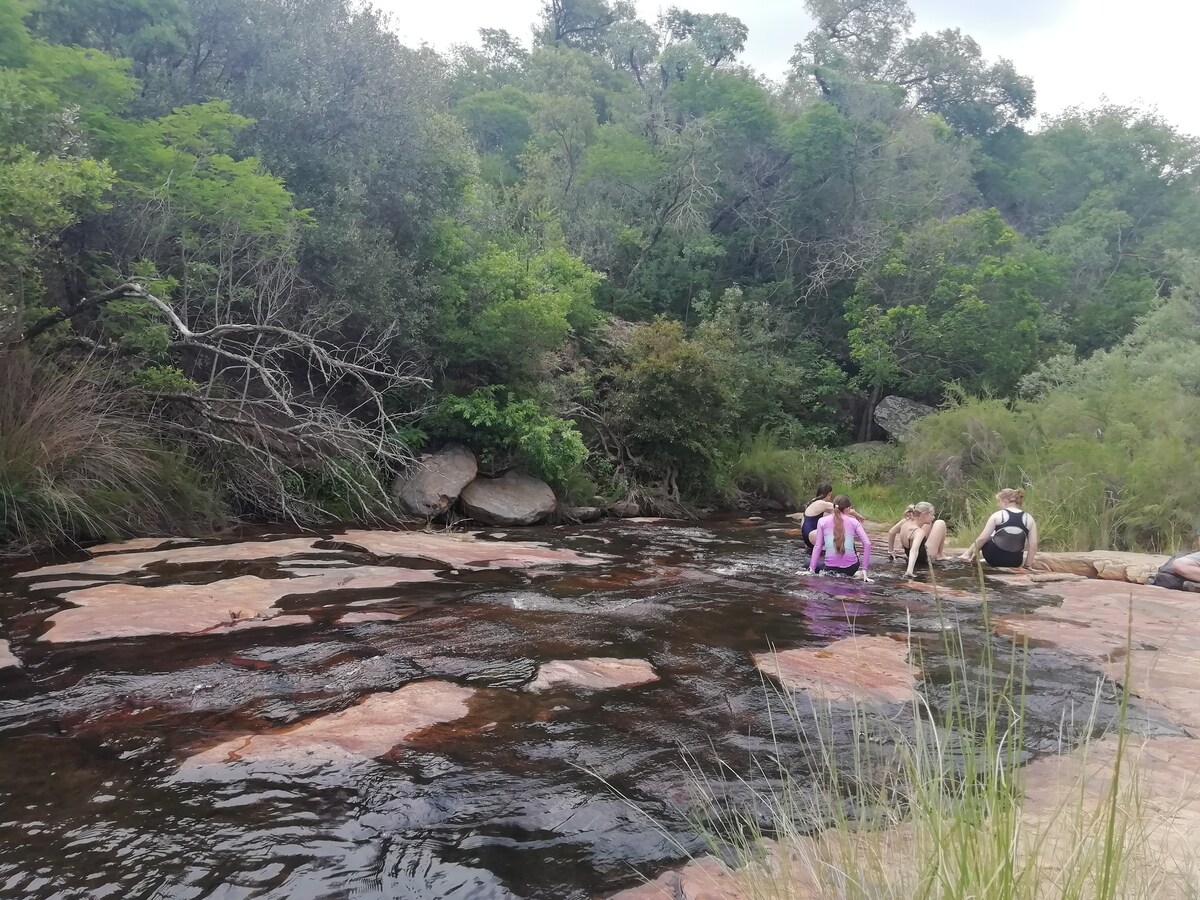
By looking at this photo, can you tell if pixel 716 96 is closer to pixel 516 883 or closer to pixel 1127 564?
pixel 1127 564


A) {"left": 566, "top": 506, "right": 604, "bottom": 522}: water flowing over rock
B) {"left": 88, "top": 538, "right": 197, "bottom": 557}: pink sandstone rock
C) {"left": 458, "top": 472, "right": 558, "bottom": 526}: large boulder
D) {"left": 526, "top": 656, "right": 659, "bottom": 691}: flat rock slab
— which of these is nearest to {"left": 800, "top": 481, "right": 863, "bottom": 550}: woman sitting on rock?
{"left": 526, "top": 656, "right": 659, "bottom": 691}: flat rock slab

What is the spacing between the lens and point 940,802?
68.7 inches

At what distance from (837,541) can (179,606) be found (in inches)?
256

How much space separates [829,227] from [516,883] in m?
25.8

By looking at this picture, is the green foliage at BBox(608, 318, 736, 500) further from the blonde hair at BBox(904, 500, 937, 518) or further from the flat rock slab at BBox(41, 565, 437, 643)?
the flat rock slab at BBox(41, 565, 437, 643)

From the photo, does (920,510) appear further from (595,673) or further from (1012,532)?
(595,673)

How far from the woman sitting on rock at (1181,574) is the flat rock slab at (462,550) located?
6.07m

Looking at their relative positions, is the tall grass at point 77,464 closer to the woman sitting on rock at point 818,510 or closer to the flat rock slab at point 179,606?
the flat rock slab at point 179,606

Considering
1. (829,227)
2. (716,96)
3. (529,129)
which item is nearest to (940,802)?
(829,227)

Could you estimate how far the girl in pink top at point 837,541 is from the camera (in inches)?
332

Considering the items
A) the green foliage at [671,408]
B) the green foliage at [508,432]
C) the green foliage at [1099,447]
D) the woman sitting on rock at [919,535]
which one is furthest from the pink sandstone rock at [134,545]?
the green foliage at [1099,447]

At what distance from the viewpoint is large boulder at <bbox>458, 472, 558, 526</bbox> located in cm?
1257

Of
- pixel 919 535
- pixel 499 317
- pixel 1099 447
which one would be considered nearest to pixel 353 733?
pixel 919 535

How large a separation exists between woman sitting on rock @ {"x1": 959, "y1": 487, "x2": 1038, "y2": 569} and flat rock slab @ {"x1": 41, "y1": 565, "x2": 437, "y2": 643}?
275 inches
